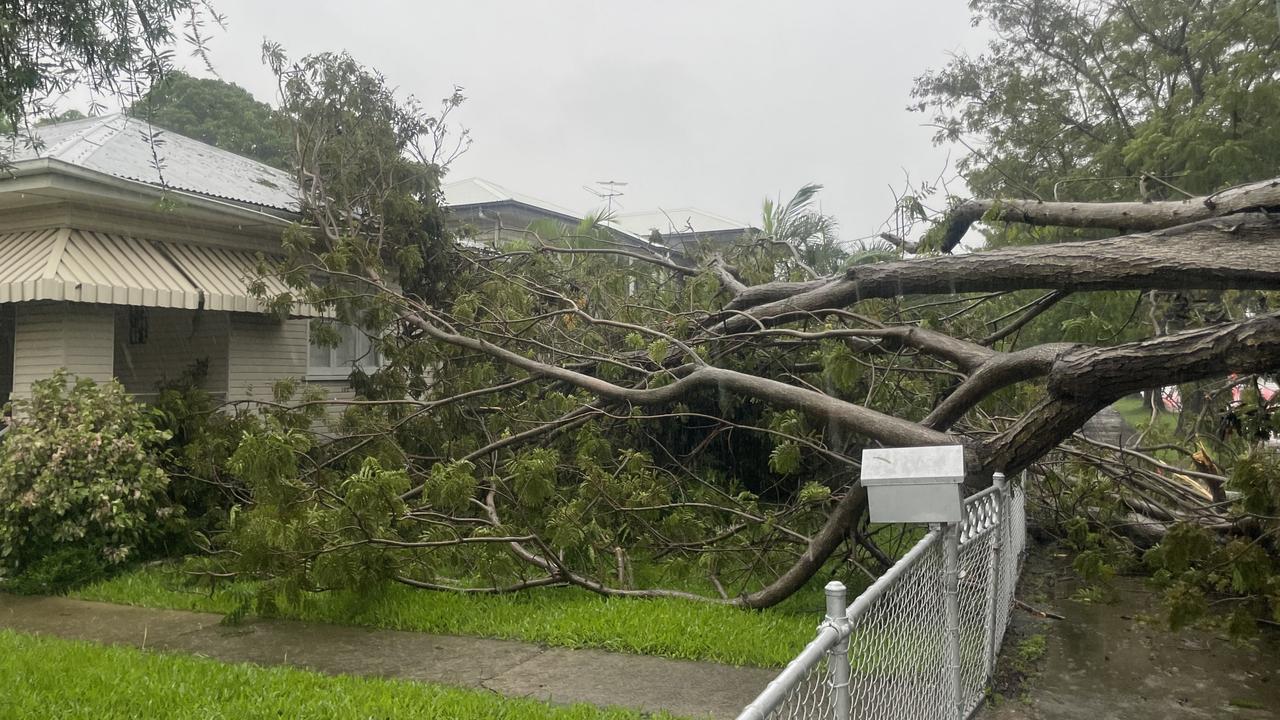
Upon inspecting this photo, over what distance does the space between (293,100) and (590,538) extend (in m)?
6.25

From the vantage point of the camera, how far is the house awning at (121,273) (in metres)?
7.93

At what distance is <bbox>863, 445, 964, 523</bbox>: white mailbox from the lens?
11.6 ft

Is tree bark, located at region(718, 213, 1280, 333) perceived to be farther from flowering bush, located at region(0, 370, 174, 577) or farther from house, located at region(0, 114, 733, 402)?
flowering bush, located at region(0, 370, 174, 577)

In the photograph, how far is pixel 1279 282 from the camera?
4.80 metres

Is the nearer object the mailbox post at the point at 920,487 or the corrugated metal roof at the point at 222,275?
the mailbox post at the point at 920,487

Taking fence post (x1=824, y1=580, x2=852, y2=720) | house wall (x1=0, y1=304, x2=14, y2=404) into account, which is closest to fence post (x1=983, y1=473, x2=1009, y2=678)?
fence post (x1=824, y1=580, x2=852, y2=720)

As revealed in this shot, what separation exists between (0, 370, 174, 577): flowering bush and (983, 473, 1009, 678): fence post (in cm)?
638

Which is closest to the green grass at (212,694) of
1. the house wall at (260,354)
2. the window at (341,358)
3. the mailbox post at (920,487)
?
the mailbox post at (920,487)

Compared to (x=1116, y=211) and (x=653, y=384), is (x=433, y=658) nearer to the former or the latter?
(x=653, y=384)

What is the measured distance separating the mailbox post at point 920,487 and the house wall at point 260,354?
817cm

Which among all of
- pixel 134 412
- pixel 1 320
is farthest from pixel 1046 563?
pixel 1 320

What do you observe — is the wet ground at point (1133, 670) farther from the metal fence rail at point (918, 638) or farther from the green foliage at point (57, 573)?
the green foliage at point (57, 573)

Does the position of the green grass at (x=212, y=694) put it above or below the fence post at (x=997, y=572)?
below

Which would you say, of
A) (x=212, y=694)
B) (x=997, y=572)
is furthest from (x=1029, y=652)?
(x=212, y=694)
